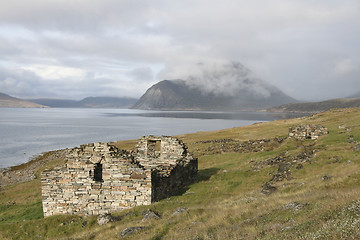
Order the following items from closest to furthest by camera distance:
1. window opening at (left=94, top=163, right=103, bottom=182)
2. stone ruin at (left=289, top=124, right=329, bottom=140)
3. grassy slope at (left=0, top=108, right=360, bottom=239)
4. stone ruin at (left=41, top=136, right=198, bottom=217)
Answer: grassy slope at (left=0, top=108, right=360, bottom=239) < stone ruin at (left=41, top=136, right=198, bottom=217) < window opening at (left=94, top=163, right=103, bottom=182) < stone ruin at (left=289, top=124, right=329, bottom=140)

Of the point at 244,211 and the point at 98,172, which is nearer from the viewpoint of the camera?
the point at 244,211

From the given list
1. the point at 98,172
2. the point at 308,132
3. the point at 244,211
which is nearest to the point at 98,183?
the point at 98,172

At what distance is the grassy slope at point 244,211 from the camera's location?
7816mm

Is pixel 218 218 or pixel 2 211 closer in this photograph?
pixel 218 218

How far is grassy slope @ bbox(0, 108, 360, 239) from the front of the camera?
25.6ft

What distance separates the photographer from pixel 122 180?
55.7 feet

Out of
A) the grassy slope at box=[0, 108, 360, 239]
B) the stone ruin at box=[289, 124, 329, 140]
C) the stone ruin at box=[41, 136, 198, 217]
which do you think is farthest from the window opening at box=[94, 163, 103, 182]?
the stone ruin at box=[289, 124, 329, 140]

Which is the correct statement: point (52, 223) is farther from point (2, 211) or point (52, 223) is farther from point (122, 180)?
point (2, 211)

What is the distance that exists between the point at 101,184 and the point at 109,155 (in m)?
1.97

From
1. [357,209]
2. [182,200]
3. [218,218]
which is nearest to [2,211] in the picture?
[182,200]

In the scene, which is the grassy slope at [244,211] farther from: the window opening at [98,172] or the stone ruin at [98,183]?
the window opening at [98,172]

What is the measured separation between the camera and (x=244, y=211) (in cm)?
1152

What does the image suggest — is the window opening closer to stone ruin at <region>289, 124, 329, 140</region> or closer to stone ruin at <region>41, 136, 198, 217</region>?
stone ruin at <region>41, 136, 198, 217</region>

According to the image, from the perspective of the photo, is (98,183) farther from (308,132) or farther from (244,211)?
(308,132)
